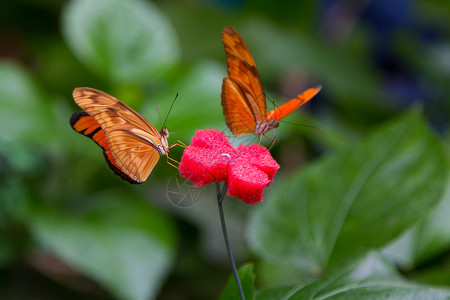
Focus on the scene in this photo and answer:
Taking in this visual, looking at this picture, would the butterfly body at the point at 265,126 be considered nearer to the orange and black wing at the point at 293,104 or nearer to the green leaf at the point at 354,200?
the orange and black wing at the point at 293,104

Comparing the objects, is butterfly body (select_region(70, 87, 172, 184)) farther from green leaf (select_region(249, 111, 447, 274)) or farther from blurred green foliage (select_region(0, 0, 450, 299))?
green leaf (select_region(249, 111, 447, 274))

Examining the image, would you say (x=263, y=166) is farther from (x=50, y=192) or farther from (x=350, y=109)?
(x=350, y=109)

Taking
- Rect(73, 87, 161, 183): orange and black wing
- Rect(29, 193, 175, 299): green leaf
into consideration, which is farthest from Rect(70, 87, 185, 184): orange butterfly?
Rect(29, 193, 175, 299): green leaf

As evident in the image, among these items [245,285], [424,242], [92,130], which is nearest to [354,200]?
[424,242]

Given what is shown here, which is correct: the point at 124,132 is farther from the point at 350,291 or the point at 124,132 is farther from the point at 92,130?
the point at 350,291

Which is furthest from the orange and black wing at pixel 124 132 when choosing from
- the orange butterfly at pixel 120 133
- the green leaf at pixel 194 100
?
the green leaf at pixel 194 100

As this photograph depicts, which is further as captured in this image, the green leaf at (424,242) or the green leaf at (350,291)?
the green leaf at (424,242)

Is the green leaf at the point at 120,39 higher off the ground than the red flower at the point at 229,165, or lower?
lower
